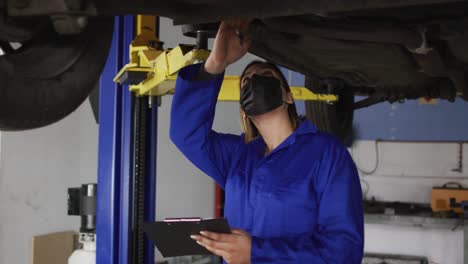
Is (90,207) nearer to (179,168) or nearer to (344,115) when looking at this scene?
(344,115)

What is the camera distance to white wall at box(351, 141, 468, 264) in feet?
13.7

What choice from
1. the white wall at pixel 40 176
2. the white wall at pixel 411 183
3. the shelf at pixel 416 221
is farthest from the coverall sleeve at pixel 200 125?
the white wall at pixel 411 183

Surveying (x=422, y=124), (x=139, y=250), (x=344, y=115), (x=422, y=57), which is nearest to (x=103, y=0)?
(x=422, y=57)

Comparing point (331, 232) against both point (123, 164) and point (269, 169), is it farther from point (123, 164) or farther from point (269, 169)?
point (123, 164)

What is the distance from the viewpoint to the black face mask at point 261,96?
129 centimetres

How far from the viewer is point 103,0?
3.26 ft

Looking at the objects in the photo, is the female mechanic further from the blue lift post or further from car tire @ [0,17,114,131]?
the blue lift post

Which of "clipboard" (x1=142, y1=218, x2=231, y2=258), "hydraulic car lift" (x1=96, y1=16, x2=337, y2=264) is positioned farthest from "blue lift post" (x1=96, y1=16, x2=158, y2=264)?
"clipboard" (x1=142, y1=218, x2=231, y2=258)

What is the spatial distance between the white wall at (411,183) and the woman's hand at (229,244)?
10.8 ft

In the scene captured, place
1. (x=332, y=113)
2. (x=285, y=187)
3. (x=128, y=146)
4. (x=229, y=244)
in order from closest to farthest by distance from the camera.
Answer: (x=229, y=244) < (x=285, y=187) < (x=128, y=146) < (x=332, y=113)

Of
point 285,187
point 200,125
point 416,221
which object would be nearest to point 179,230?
point 285,187

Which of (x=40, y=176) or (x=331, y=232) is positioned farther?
(x=40, y=176)

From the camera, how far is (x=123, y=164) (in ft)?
6.31

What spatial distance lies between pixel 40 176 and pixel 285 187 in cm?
260
